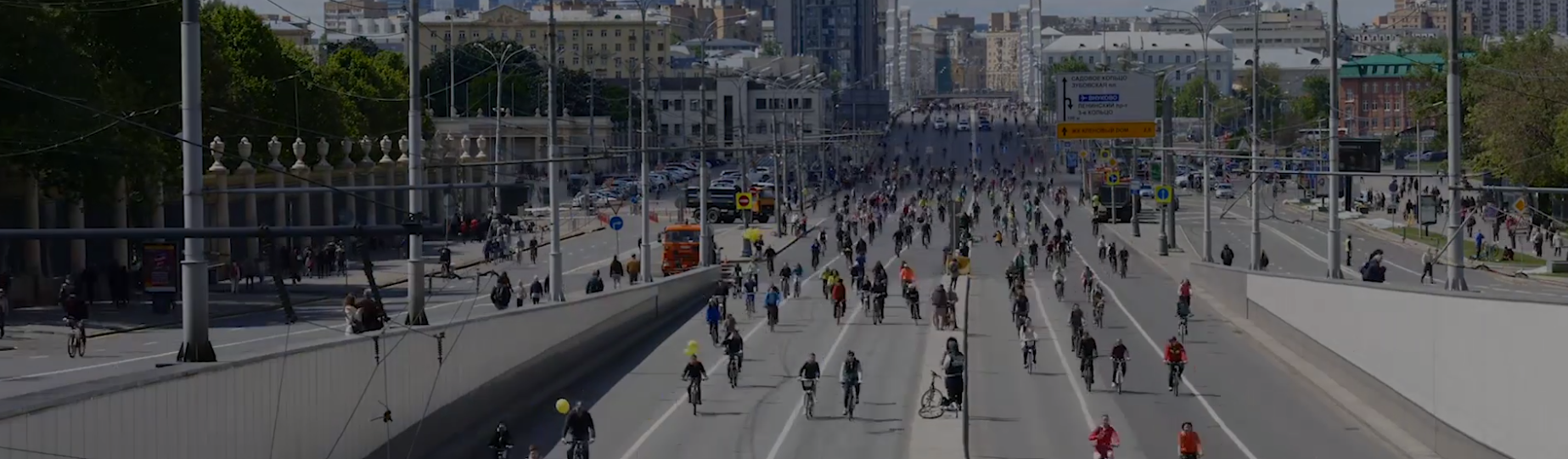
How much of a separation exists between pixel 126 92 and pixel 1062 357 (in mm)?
25464

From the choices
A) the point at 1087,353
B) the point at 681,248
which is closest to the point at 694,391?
the point at 1087,353

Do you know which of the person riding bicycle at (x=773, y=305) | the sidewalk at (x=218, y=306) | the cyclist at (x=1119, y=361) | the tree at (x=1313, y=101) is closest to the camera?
the cyclist at (x=1119, y=361)

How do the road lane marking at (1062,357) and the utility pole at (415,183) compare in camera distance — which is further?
the road lane marking at (1062,357)

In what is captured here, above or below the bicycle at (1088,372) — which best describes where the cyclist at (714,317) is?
above

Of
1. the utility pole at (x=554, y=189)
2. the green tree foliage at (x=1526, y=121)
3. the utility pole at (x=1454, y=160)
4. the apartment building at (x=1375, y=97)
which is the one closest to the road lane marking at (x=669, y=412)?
the utility pole at (x=554, y=189)

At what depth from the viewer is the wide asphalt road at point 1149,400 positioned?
101ft

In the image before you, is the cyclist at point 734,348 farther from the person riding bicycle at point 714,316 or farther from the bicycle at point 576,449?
the bicycle at point 576,449

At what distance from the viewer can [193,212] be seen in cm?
2272

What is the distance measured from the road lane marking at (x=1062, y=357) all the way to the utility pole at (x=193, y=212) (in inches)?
588

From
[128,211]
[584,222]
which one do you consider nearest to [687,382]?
[128,211]

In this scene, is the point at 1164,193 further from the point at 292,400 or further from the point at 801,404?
the point at 292,400

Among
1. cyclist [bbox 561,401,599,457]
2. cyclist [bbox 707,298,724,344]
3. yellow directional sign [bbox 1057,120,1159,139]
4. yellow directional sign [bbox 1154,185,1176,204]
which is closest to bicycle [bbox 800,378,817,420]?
cyclist [bbox 561,401,599,457]

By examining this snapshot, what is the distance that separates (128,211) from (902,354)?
76.0 feet

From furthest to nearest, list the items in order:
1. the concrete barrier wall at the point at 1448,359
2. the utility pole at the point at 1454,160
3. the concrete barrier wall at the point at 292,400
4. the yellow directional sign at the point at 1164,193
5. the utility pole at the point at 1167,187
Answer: the utility pole at the point at 1167,187 → the yellow directional sign at the point at 1164,193 → the utility pole at the point at 1454,160 → the concrete barrier wall at the point at 1448,359 → the concrete barrier wall at the point at 292,400
